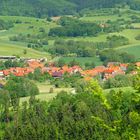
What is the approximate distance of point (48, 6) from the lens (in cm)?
11838

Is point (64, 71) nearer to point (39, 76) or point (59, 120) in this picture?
point (39, 76)

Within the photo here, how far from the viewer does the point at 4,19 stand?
9950cm

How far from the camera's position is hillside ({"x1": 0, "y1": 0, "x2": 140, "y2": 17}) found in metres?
112

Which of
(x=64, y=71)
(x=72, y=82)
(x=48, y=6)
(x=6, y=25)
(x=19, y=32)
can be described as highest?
(x=72, y=82)

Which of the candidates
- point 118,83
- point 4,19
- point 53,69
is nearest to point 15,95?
→ point 118,83

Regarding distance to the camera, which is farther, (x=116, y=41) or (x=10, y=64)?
(x=116, y=41)

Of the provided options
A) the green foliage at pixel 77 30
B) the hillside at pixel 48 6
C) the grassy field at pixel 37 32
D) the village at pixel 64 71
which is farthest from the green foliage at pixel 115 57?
the hillside at pixel 48 6

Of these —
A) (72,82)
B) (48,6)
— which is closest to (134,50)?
(72,82)

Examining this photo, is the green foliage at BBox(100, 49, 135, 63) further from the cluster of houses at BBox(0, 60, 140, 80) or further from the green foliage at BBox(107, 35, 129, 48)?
the green foliage at BBox(107, 35, 129, 48)

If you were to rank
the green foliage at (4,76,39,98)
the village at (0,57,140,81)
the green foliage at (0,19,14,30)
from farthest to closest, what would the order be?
the green foliage at (0,19,14,30) → the village at (0,57,140,81) → the green foliage at (4,76,39,98)

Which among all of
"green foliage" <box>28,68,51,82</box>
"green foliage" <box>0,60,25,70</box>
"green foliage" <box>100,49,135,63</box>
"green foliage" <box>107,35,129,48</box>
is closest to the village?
"green foliage" <box>28,68,51,82</box>

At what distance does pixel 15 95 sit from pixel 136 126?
33.5m

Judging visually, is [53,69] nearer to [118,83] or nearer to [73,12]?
[118,83]

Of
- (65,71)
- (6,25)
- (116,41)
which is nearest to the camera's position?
(65,71)
